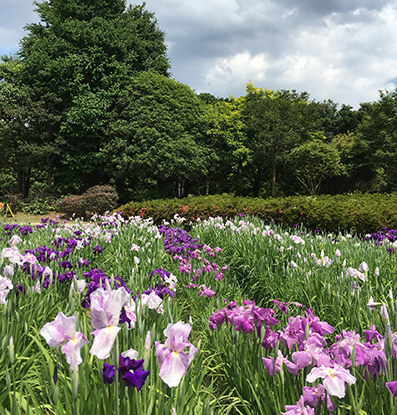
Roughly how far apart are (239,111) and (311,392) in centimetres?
2110

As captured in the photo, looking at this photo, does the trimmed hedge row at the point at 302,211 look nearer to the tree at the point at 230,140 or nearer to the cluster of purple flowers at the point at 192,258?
the cluster of purple flowers at the point at 192,258

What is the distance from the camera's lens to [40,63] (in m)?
17.5

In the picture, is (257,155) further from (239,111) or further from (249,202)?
(249,202)

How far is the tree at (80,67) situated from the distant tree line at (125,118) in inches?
2.4

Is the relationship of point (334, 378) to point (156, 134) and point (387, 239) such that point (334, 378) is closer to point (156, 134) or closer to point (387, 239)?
point (387, 239)

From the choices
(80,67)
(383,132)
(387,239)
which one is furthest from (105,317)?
(383,132)

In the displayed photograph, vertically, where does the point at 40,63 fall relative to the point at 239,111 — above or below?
above

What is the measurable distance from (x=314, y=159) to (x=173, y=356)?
836 inches

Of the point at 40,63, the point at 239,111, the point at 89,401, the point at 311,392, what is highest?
the point at 40,63

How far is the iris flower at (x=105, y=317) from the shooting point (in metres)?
0.94

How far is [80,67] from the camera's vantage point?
693 inches

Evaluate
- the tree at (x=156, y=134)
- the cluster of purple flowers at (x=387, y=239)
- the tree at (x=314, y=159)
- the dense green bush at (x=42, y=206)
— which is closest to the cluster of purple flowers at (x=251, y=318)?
the cluster of purple flowers at (x=387, y=239)

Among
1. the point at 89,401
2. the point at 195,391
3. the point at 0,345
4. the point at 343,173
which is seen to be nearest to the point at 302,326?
the point at 195,391

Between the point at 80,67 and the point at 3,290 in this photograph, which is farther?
the point at 80,67
